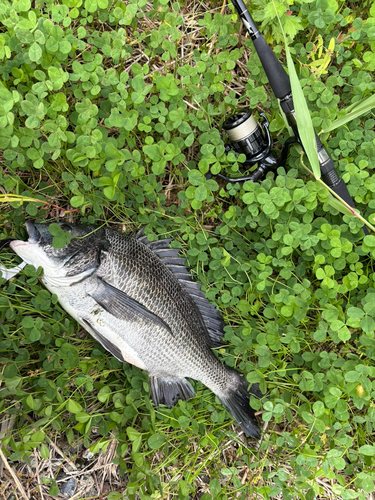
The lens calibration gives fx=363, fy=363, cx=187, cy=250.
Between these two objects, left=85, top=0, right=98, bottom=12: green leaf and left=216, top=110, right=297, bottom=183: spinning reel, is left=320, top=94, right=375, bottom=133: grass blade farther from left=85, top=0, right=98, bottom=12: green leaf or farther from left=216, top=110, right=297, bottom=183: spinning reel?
left=85, top=0, right=98, bottom=12: green leaf

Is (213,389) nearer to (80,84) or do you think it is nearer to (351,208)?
(351,208)

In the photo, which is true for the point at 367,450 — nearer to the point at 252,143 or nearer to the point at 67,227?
the point at 252,143

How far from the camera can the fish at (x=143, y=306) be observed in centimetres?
251

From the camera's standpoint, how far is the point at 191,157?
9.65ft

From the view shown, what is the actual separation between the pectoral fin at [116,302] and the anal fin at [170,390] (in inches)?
23.0

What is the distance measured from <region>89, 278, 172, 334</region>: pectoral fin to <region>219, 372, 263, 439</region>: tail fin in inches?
37.1

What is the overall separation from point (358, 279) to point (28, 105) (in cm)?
255

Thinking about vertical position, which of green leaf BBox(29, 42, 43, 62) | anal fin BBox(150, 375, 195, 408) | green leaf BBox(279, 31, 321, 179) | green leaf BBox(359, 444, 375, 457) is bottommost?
green leaf BBox(359, 444, 375, 457)

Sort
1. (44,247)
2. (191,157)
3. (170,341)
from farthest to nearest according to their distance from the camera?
(191,157) → (170,341) → (44,247)

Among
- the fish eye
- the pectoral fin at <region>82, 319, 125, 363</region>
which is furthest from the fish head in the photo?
the pectoral fin at <region>82, 319, 125, 363</region>

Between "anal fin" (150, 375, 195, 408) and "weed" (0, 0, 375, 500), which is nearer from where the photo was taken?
"weed" (0, 0, 375, 500)

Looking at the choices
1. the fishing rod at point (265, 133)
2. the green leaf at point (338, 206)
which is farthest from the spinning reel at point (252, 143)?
the green leaf at point (338, 206)

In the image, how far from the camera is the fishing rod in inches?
95.6

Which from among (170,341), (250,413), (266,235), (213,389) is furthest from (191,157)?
(250,413)
